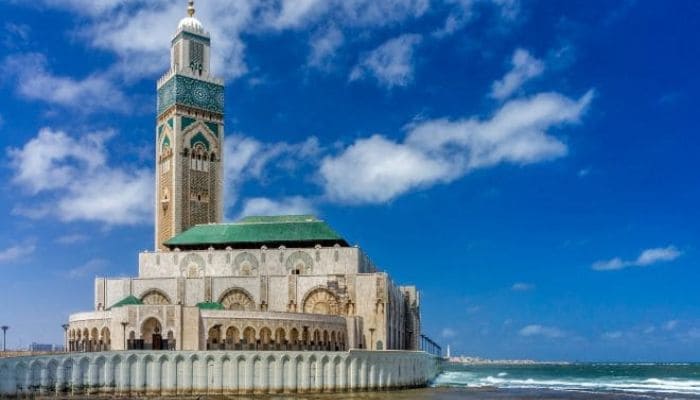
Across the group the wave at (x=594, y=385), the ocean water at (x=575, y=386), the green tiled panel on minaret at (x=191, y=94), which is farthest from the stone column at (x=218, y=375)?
the green tiled panel on minaret at (x=191, y=94)

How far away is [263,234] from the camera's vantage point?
64.1 meters

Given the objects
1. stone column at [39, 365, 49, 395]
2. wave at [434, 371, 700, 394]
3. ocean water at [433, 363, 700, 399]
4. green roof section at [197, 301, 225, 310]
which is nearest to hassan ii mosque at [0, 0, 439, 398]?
stone column at [39, 365, 49, 395]

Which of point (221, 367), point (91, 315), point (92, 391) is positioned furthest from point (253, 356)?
point (91, 315)

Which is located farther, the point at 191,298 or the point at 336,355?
the point at 191,298

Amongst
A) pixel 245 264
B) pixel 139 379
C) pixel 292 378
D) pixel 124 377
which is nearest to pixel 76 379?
pixel 124 377

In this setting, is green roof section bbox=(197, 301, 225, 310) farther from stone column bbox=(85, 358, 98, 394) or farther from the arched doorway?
stone column bbox=(85, 358, 98, 394)

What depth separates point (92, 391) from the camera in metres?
42.1

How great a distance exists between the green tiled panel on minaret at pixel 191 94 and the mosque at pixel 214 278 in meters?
0.09

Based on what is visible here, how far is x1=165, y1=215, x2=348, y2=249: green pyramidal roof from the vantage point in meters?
62.7

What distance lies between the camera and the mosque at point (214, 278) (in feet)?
165

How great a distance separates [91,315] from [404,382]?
20.3 meters

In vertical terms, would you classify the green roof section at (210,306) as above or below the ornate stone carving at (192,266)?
below

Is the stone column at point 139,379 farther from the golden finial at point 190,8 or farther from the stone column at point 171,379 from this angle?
the golden finial at point 190,8

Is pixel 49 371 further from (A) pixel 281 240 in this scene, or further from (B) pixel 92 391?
(A) pixel 281 240
